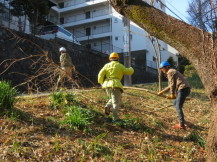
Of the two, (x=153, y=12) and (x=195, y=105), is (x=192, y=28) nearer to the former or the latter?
(x=153, y=12)

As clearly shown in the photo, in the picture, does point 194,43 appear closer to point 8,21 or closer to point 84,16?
point 8,21

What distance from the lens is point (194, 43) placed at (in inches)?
121

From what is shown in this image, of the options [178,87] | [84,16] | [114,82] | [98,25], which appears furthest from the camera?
[84,16]

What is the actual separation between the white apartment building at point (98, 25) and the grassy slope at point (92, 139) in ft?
82.2

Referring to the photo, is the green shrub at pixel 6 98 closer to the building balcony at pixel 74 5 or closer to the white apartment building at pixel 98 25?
the white apartment building at pixel 98 25

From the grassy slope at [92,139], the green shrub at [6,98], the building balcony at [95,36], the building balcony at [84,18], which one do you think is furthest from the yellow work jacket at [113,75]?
the building balcony at [84,18]

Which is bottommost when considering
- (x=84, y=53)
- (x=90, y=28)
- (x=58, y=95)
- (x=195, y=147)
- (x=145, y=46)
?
(x=195, y=147)

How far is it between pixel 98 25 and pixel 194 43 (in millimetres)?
33008

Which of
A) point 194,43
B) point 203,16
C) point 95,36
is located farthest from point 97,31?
point 194,43

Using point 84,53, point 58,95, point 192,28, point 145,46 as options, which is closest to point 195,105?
point 58,95

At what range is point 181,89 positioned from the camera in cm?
573

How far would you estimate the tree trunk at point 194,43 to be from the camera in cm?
296

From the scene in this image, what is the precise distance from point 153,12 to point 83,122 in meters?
2.43

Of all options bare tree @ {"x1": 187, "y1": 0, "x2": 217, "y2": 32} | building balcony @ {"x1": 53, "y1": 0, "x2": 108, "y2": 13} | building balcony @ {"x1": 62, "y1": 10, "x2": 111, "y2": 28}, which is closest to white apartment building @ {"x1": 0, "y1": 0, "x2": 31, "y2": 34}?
bare tree @ {"x1": 187, "y1": 0, "x2": 217, "y2": 32}
